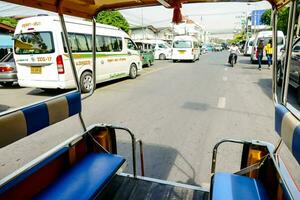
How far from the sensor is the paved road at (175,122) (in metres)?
3.65

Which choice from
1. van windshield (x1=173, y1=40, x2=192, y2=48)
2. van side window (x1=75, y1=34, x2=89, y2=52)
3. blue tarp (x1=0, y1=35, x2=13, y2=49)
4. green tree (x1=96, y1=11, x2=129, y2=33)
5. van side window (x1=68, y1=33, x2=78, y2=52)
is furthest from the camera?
green tree (x1=96, y1=11, x2=129, y2=33)

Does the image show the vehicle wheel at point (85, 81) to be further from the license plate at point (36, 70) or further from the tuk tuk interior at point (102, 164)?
the tuk tuk interior at point (102, 164)

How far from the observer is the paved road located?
3646mm

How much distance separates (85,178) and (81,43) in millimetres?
7319

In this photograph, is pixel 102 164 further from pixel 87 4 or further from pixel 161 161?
pixel 87 4

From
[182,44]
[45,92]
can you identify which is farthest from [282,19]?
[45,92]

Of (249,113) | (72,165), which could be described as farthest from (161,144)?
(249,113)

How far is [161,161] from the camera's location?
367cm

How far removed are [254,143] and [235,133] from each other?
7.86 ft

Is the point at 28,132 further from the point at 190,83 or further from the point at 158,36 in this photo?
the point at 158,36

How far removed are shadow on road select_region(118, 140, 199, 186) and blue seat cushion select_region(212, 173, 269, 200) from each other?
93 centimetres

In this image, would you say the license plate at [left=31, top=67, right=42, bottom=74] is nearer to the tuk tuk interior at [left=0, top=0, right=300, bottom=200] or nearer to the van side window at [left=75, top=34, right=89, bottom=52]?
the van side window at [left=75, top=34, right=89, bottom=52]

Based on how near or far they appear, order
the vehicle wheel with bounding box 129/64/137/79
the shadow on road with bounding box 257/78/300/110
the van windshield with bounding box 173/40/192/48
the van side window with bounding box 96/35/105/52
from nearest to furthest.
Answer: the shadow on road with bounding box 257/78/300/110 < the van side window with bounding box 96/35/105/52 < the vehicle wheel with bounding box 129/64/137/79 < the van windshield with bounding box 173/40/192/48

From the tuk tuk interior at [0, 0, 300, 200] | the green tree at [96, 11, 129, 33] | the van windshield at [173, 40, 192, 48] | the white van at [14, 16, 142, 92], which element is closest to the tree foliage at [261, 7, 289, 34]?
the tuk tuk interior at [0, 0, 300, 200]
